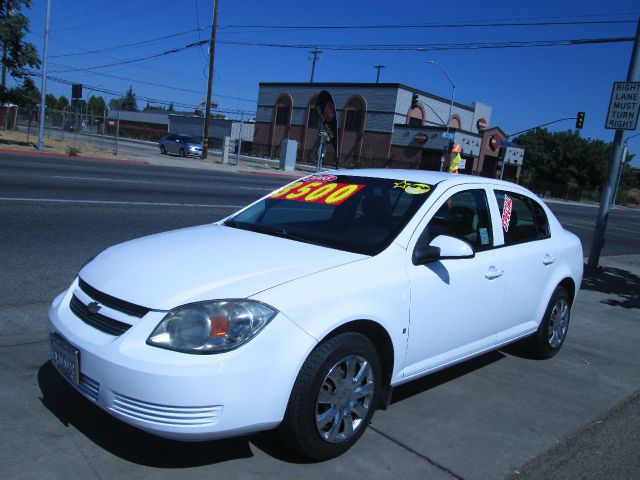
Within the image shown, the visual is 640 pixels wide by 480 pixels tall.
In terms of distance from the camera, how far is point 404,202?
12.9ft

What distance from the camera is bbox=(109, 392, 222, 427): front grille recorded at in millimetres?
2594

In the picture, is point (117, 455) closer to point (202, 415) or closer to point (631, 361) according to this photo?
point (202, 415)

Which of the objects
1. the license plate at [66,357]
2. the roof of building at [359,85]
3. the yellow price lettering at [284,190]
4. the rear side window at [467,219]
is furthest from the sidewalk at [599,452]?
the roof of building at [359,85]

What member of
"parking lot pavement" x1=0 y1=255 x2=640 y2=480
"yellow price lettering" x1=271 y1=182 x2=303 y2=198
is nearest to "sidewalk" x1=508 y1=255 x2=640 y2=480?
"parking lot pavement" x1=0 y1=255 x2=640 y2=480

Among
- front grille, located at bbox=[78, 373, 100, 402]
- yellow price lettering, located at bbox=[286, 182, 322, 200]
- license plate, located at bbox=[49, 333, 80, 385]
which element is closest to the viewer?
front grille, located at bbox=[78, 373, 100, 402]

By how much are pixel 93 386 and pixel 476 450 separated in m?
2.20

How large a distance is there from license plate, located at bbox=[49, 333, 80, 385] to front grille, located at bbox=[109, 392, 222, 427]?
0.43m

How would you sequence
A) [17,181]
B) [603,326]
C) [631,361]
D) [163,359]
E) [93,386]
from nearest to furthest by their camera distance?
1. [163,359]
2. [93,386]
3. [631,361]
4. [603,326]
5. [17,181]

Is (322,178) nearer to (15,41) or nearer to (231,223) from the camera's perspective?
(231,223)

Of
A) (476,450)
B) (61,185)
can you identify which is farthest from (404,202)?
(61,185)

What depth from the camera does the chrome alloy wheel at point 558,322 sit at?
5211 mm

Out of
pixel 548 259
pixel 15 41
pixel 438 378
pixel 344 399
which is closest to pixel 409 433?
pixel 344 399

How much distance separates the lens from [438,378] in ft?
14.7

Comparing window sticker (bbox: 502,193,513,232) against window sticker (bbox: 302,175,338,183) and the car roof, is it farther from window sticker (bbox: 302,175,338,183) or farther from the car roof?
window sticker (bbox: 302,175,338,183)
